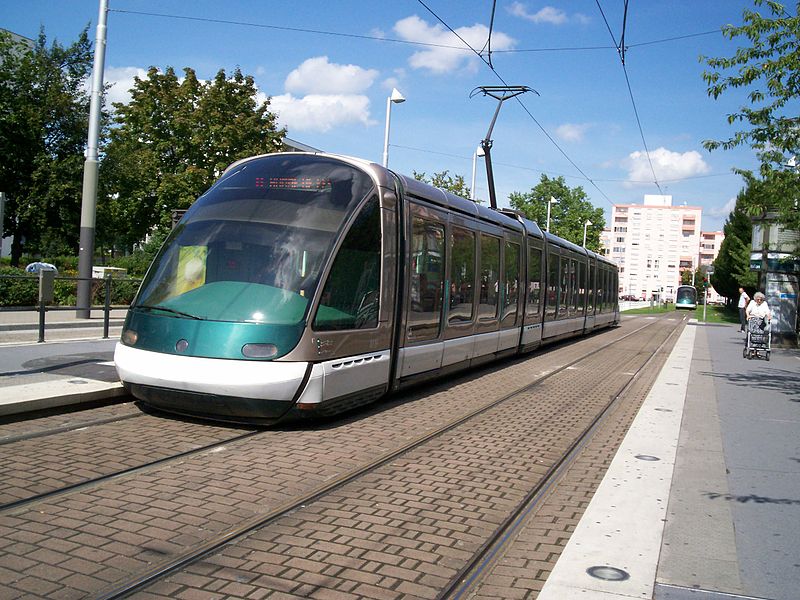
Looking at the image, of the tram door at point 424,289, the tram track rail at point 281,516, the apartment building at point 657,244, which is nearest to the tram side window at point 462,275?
the tram door at point 424,289

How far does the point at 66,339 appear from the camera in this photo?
45.9 feet

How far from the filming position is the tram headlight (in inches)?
274

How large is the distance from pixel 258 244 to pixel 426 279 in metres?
2.86

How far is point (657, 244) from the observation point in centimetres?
15100

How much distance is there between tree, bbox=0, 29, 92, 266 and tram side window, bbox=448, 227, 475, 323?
2316cm

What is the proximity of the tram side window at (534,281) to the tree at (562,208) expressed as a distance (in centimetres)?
7372

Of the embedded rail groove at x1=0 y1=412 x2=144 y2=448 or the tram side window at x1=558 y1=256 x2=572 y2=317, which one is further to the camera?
the tram side window at x1=558 y1=256 x2=572 y2=317

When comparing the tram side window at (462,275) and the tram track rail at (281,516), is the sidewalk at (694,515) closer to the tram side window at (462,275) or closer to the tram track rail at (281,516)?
the tram track rail at (281,516)

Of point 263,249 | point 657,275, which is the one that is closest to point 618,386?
point 263,249

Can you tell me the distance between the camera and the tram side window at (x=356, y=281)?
24.5 ft

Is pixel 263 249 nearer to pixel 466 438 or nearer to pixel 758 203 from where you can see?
pixel 466 438

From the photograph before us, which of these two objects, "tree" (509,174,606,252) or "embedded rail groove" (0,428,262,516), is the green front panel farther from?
"tree" (509,174,606,252)

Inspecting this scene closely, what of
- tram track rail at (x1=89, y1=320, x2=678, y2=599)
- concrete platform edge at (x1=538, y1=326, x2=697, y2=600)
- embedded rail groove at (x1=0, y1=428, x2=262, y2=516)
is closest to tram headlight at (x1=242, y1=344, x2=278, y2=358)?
embedded rail groove at (x1=0, y1=428, x2=262, y2=516)

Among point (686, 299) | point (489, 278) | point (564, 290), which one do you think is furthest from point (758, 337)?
point (686, 299)
